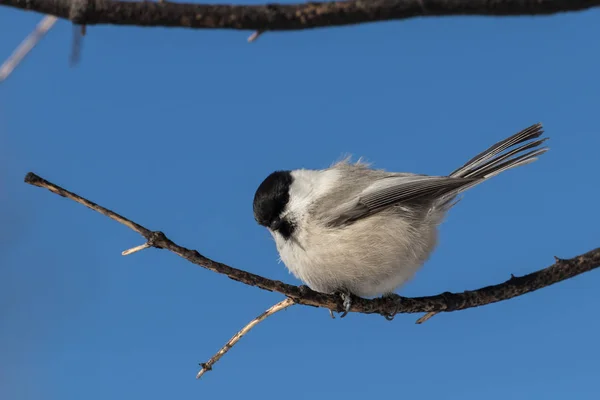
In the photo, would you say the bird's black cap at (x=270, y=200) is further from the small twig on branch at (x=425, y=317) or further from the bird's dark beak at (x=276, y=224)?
the small twig on branch at (x=425, y=317)

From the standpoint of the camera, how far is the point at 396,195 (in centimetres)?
228

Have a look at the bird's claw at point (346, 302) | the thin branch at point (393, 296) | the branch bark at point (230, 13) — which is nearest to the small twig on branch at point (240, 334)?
the thin branch at point (393, 296)

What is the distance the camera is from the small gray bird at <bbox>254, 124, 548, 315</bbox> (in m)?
2.17

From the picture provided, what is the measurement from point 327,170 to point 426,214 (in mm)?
509

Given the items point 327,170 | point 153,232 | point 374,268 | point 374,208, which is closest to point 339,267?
point 374,268

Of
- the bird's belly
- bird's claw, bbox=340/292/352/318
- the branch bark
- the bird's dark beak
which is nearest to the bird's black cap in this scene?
the bird's dark beak

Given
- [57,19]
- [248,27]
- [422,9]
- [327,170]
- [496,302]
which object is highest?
[327,170]

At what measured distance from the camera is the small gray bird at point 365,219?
217 centimetres

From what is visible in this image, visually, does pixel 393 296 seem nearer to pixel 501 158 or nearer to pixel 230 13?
pixel 501 158

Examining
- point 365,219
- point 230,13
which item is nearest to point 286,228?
point 365,219

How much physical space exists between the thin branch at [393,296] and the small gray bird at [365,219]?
0.34ft

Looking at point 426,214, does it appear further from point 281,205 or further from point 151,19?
point 151,19

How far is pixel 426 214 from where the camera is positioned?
7.73ft

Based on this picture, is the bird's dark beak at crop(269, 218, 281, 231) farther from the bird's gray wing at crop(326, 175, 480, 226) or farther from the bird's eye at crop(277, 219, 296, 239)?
the bird's gray wing at crop(326, 175, 480, 226)
